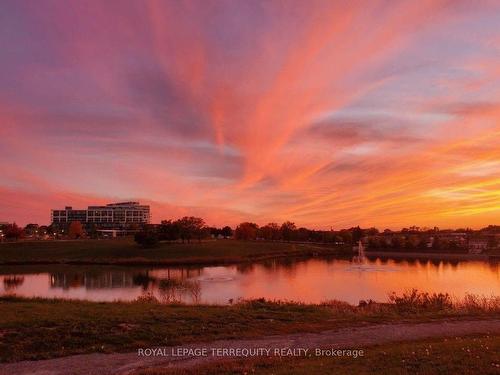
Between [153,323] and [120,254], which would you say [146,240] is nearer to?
[120,254]

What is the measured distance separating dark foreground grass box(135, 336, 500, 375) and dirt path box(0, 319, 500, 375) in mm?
1316

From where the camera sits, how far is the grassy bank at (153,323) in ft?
52.0

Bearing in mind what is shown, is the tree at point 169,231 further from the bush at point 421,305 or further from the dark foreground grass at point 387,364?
the dark foreground grass at point 387,364

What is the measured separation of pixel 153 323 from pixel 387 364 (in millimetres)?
10101

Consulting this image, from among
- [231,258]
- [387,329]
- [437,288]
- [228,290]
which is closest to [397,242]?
[231,258]

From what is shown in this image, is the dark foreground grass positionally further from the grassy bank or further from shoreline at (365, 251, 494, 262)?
shoreline at (365, 251, 494, 262)

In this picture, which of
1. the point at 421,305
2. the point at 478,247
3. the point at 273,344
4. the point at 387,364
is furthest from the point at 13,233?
the point at 387,364

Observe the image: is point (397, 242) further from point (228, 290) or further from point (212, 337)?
point (212, 337)

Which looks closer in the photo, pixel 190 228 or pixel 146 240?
pixel 146 240

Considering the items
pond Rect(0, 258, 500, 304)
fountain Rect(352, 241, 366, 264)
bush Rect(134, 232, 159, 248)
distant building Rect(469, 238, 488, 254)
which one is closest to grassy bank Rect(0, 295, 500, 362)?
pond Rect(0, 258, 500, 304)

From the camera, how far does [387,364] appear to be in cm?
1235

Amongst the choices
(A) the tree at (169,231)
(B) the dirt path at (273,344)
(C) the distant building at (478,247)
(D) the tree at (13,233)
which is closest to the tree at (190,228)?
(A) the tree at (169,231)

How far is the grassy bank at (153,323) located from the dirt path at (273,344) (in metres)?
0.78

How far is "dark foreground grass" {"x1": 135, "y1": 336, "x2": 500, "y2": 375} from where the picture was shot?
38.2 feet
